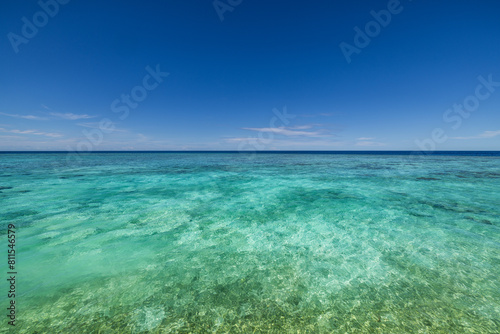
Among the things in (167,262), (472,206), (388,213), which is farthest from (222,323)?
(472,206)

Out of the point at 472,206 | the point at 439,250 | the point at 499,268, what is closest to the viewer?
the point at 499,268

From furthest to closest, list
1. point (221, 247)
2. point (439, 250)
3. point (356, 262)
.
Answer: point (221, 247) → point (439, 250) → point (356, 262)

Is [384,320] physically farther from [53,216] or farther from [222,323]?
[53,216]

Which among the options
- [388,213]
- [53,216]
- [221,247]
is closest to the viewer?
[221,247]

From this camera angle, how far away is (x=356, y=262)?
4828mm

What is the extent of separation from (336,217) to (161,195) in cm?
983

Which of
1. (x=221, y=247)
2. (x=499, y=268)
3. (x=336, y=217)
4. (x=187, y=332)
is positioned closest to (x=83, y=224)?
(x=221, y=247)

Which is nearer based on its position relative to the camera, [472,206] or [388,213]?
[388,213]

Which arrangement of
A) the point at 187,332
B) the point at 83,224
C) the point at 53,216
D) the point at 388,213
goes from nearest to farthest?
1. the point at 187,332
2. the point at 83,224
3. the point at 53,216
4. the point at 388,213

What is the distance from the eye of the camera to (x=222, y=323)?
10.2ft

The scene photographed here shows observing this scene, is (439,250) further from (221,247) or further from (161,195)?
(161,195)

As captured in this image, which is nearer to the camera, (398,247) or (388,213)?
(398,247)

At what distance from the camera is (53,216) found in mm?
7812

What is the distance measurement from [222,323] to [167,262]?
2386 mm
